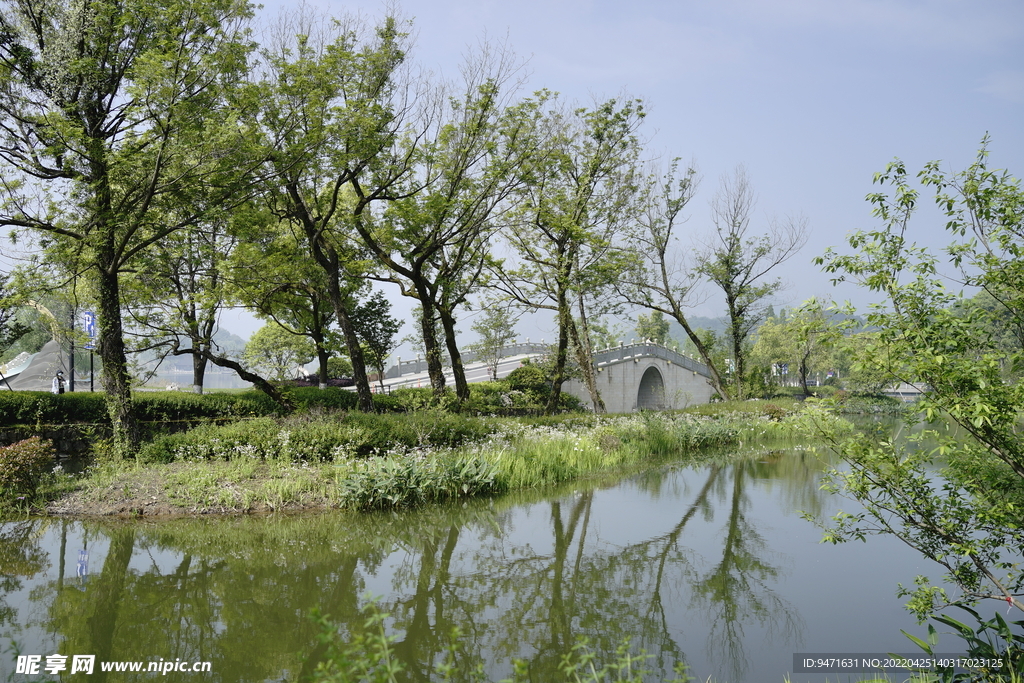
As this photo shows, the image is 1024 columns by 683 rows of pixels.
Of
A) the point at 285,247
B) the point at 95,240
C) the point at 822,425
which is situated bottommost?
the point at 822,425

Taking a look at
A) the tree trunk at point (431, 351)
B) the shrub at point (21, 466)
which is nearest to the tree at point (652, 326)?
the tree trunk at point (431, 351)

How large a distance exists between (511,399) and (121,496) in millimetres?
16243

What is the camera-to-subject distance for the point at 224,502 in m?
7.95

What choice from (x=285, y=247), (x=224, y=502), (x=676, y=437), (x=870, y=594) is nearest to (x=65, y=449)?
(x=285, y=247)

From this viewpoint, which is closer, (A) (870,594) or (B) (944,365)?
(B) (944,365)

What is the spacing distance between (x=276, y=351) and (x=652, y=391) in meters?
21.4

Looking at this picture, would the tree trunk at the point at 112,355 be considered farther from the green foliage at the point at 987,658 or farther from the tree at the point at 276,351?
the tree at the point at 276,351

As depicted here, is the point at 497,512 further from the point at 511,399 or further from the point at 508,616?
the point at 511,399

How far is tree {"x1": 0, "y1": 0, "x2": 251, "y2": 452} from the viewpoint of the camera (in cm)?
954

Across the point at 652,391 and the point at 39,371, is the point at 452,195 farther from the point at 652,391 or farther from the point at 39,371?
the point at 39,371

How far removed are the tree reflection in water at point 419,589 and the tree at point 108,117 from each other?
470 centimetres

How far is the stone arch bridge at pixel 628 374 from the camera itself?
92.9ft

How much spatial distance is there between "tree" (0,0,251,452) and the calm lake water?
4.59 meters

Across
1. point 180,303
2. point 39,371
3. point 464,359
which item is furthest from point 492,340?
point 39,371
